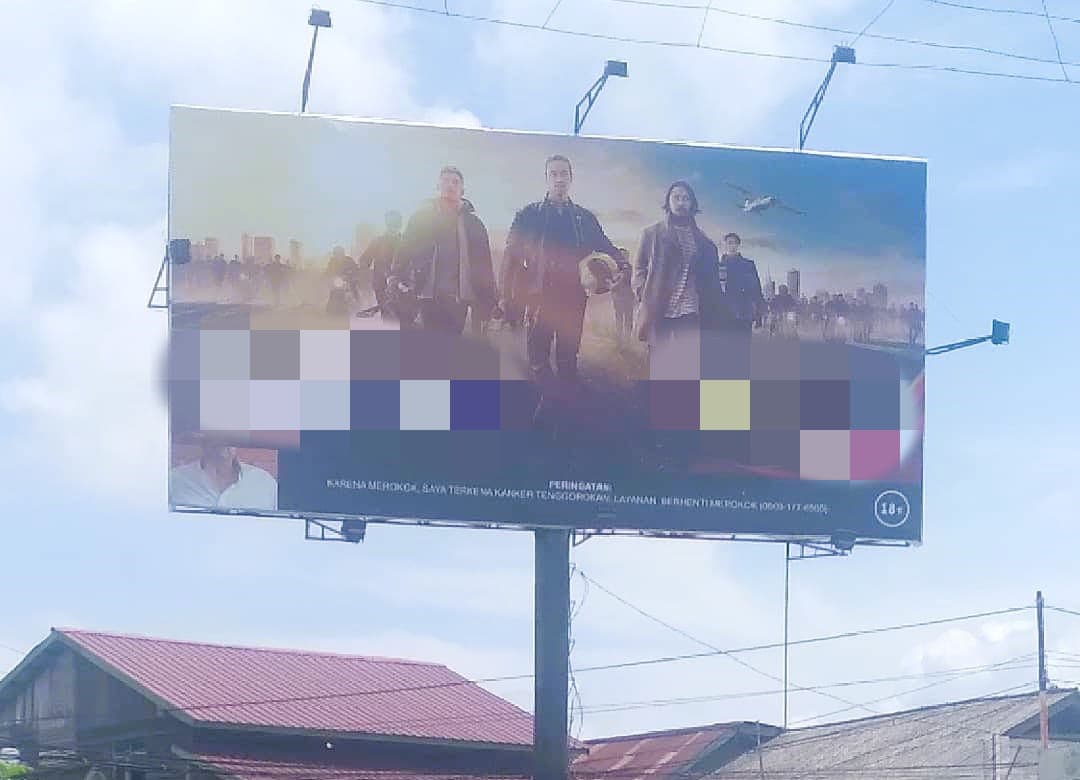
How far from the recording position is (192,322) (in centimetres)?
2061

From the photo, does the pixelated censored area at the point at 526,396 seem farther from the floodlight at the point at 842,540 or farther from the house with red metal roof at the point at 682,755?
the house with red metal roof at the point at 682,755

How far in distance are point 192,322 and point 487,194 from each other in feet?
12.0

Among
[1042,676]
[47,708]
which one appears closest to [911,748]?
[1042,676]

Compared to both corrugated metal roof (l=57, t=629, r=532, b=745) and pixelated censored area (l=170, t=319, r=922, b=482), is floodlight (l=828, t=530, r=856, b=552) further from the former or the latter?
corrugated metal roof (l=57, t=629, r=532, b=745)

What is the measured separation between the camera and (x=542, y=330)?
21.6 m

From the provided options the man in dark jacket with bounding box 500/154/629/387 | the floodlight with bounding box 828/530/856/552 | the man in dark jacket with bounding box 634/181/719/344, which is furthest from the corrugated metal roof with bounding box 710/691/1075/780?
the man in dark jacket with bounding box 500/154/629/387

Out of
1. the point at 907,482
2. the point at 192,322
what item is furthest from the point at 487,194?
the point at 907,482

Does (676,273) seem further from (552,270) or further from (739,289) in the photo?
(552,270)

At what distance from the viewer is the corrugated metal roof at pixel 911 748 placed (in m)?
23.8

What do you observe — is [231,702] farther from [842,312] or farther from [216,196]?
[842,312]

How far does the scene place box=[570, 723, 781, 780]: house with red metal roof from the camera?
27562 mm

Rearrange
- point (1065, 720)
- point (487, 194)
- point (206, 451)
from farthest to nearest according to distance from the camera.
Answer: point (1065, 720) → point (487, 194) → point (206, 451)

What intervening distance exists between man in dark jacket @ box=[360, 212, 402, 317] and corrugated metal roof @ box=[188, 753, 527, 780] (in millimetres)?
6821

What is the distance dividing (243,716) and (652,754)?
716 centimetres
